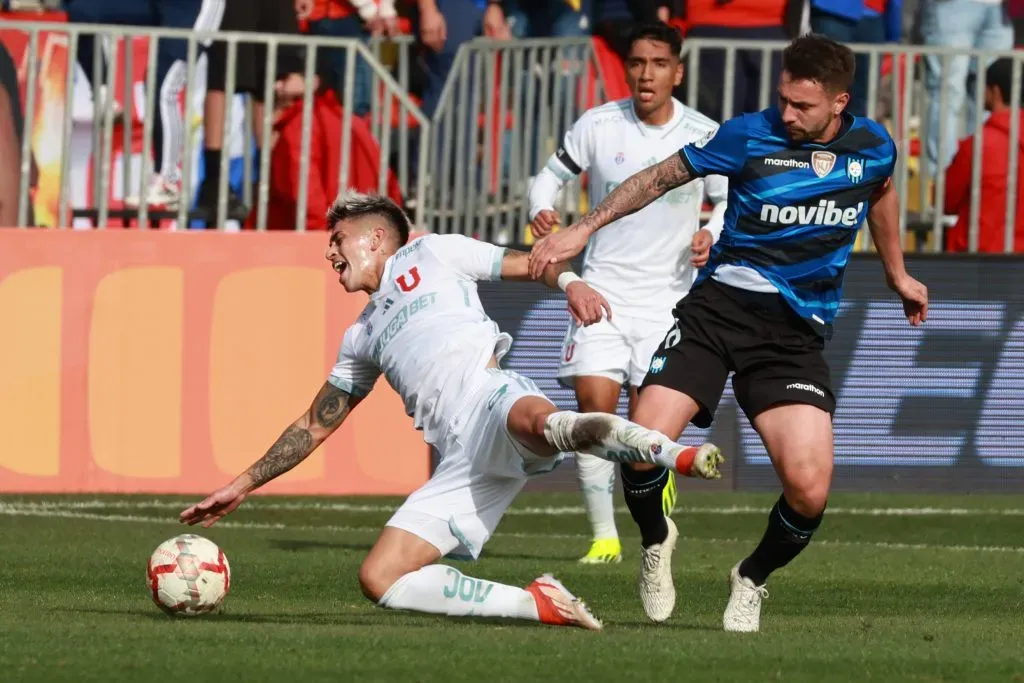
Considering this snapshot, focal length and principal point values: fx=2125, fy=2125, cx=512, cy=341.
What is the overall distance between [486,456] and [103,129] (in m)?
6.87

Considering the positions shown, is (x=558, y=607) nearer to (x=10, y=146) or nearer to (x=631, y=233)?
(x=631, y=233)

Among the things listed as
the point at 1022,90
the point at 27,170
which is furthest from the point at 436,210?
the point at 1022,90

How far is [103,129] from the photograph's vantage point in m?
13.7

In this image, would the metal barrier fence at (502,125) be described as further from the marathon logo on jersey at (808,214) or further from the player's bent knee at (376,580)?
the player's bent knee at (376,580)

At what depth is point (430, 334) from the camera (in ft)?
25.2

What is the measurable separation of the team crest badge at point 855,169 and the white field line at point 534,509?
17.3 ft

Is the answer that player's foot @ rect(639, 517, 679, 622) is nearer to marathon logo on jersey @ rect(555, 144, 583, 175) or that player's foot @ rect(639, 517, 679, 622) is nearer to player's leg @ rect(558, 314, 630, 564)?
player's leg @ rect(558, 314, 630, 564)

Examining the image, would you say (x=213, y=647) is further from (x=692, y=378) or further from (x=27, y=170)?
(x=27, y=170)

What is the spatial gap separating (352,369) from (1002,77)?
753 cm

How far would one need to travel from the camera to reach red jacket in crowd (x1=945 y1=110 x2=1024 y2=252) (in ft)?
46.4

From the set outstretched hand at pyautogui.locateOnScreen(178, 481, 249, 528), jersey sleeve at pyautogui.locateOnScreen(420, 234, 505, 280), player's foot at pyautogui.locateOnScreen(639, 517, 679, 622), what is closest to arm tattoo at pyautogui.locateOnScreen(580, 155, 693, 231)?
jersey sleeve at pyautogui.locateOnScreen(420, 234, 505, 280)

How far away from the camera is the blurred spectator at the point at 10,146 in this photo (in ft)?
44.4

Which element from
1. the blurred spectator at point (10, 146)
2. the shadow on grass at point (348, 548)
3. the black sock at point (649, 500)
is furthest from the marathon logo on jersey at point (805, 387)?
the blurred spectator at point (10, 146)

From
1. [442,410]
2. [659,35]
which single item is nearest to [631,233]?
[659,35]
